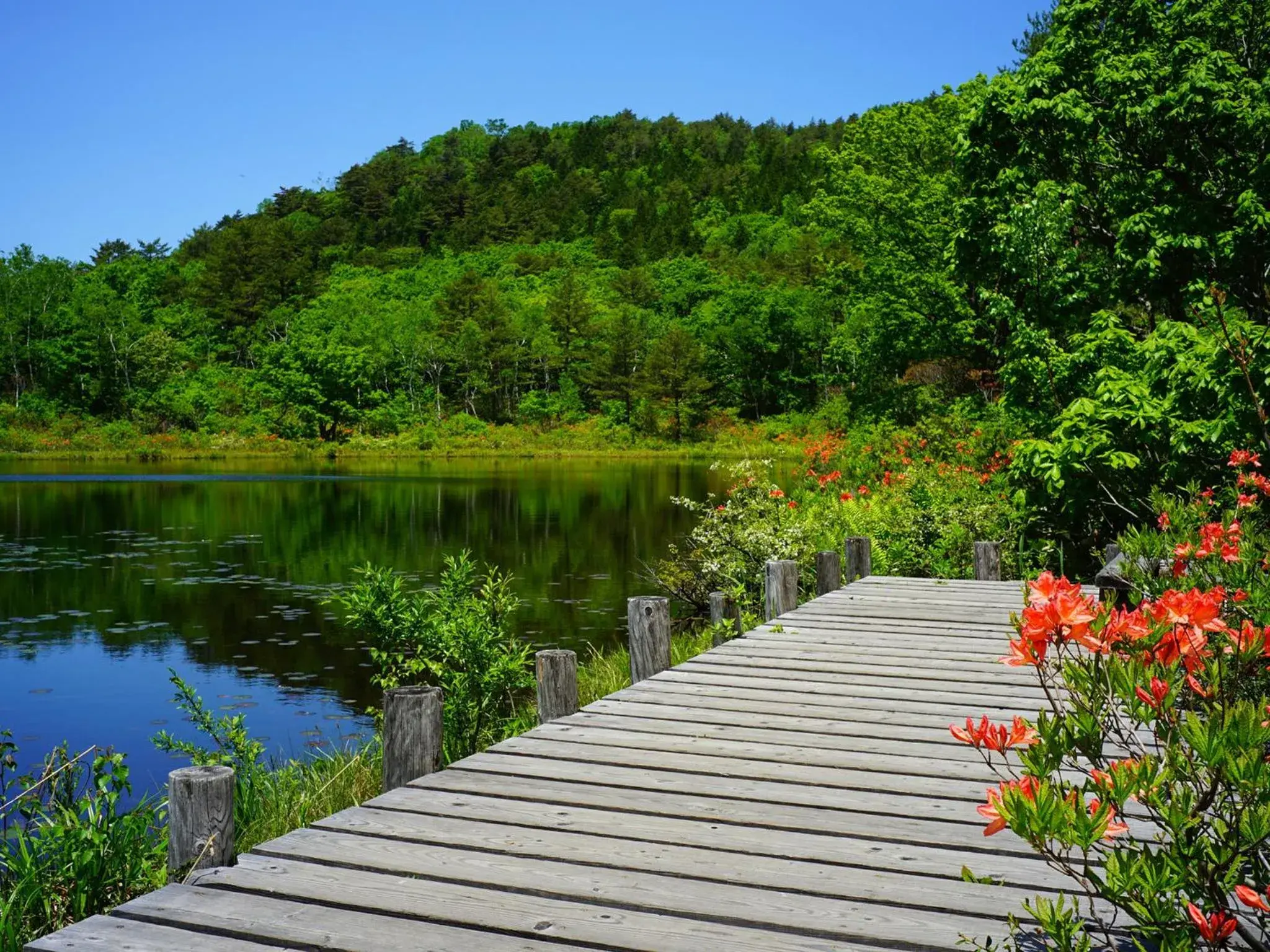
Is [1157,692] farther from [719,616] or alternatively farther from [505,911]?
[719,616]

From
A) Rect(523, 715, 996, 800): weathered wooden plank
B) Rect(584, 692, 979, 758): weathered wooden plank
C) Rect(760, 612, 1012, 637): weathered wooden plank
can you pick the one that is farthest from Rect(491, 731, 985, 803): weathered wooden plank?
Rect(760, 612, 1012, 637): weathered wooden plank

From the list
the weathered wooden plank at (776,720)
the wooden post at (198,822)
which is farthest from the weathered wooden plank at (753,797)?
the wooden post at (198,822)

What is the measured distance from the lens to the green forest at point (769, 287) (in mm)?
10992

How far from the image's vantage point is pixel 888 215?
87.2 feet

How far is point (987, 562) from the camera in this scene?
10.4 metres

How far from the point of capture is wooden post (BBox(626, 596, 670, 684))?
659 centimetres

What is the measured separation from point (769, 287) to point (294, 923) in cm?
6917

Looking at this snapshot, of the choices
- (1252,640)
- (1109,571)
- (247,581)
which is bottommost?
(247,581)

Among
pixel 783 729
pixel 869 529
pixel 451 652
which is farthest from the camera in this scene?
pixel 869 529

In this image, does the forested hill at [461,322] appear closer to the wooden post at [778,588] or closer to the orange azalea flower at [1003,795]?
the wooden post at [778,588]

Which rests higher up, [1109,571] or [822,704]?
[1109,571]

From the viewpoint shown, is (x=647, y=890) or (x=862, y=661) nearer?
(x=647, y=890)

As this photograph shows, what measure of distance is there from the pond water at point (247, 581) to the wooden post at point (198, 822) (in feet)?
16.2

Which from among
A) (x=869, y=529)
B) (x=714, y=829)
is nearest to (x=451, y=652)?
(x=714, y=829)
